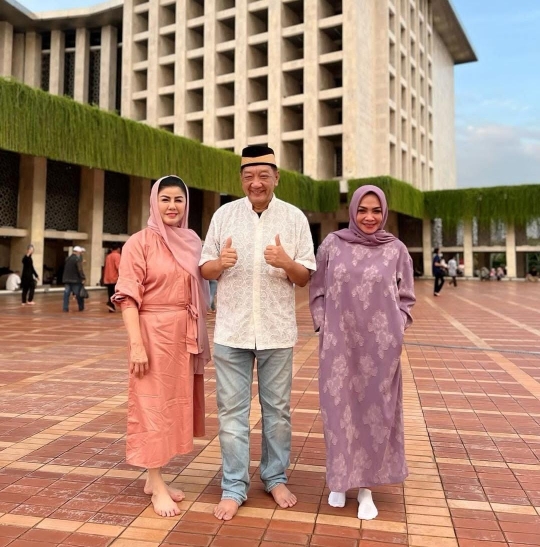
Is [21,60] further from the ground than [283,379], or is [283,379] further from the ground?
[21,60]

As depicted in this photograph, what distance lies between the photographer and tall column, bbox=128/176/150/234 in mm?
24031

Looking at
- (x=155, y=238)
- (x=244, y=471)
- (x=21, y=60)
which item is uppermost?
(x=21, y=60)

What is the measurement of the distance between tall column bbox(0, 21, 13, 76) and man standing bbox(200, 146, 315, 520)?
130ft

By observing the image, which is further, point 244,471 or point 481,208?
point 481,208

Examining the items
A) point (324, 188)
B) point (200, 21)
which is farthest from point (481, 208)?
point (200, 21)

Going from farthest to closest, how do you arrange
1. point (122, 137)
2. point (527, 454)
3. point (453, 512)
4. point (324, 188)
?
point (324, 188) < point (122, 137) < point (527, 454) < point (453, 512)

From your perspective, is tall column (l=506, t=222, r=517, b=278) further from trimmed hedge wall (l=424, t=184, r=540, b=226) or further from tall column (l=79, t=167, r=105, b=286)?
tall column (l=79, t=167, r=105, b=286)

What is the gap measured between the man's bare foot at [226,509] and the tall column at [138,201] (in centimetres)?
2224

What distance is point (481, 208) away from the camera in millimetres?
33438

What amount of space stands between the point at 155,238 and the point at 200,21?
3478 cm

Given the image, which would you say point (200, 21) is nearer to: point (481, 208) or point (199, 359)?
point (481, 208)

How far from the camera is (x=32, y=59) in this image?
37469 mm

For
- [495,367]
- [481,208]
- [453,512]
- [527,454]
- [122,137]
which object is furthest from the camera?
[481,208]

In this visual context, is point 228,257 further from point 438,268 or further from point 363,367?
point 438,268
